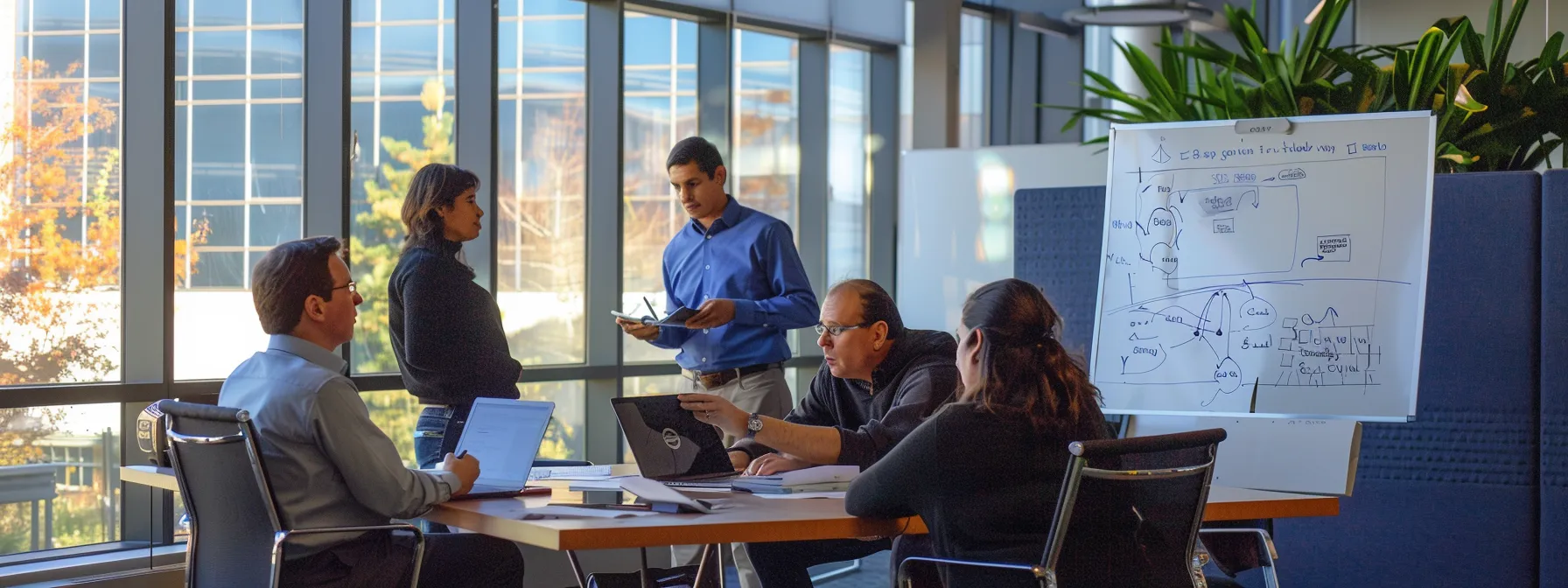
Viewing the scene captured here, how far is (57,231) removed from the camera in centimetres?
409

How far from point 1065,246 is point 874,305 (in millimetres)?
2080

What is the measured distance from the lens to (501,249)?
207 inches

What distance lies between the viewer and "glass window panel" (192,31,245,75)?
434 cm

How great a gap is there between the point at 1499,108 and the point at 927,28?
3.13m

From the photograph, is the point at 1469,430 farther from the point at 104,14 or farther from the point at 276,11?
the point at 104,14

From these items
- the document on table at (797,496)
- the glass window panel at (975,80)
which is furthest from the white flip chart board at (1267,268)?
the glass window panel at (975,80)

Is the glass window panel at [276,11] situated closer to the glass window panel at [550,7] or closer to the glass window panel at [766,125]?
the glass window panel at [550,7]

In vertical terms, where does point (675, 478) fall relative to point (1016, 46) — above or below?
below

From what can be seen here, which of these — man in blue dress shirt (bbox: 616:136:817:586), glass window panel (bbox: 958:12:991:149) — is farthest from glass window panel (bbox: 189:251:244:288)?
glass window panel (bbox: 958:12:991:149)

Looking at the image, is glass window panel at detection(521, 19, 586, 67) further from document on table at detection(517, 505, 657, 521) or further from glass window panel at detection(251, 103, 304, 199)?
document on table at detection(517, 505, 657, 521)

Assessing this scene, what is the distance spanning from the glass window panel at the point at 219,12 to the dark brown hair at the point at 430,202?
1.35 m

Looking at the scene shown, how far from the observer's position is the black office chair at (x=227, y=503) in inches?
93.7

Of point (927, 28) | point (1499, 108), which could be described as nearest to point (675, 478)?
point (1499, 108)

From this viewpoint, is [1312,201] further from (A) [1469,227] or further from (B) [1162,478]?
(B) [1162,478]
